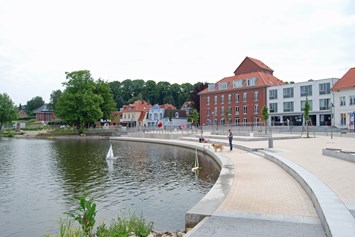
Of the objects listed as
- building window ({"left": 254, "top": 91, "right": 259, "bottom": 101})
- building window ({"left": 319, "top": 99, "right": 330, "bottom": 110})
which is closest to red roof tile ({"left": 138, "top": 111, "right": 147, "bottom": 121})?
building window ({"left": 254, "top": 91, "right": 259, "bottom": 101})

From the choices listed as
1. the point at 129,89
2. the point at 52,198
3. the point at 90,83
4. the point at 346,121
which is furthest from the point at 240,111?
the point at 129,89

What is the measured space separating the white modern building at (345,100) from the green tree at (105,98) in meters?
44.8

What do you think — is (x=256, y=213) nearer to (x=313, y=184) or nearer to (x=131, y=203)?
(x=313, y=184)

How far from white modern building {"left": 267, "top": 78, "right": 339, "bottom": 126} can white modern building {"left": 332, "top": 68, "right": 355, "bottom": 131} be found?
166 cm

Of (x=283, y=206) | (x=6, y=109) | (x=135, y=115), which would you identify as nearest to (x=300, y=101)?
(x=135, y=115)

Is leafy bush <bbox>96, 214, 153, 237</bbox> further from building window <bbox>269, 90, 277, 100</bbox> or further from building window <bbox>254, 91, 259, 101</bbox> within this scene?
building window <bbox>254, 91, 259, 101</bbox>

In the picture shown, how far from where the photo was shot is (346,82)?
51.4 meters

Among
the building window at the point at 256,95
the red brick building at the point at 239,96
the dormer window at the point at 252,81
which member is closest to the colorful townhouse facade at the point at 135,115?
the red brick building at the point at 239,96

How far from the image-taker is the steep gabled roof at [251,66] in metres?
71.6

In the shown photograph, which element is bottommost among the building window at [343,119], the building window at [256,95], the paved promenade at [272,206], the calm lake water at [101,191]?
the calm lake water at [101,191]

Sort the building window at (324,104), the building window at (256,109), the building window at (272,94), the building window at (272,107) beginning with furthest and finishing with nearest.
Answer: the building window at (256,109)
the building window at (272,107)
the building window at (272,94)
the building window at (324,104)

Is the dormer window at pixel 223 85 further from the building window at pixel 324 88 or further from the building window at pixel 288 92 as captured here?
the building window at pixel 324 88

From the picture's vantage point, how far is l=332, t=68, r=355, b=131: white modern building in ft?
164

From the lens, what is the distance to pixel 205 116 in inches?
2908
